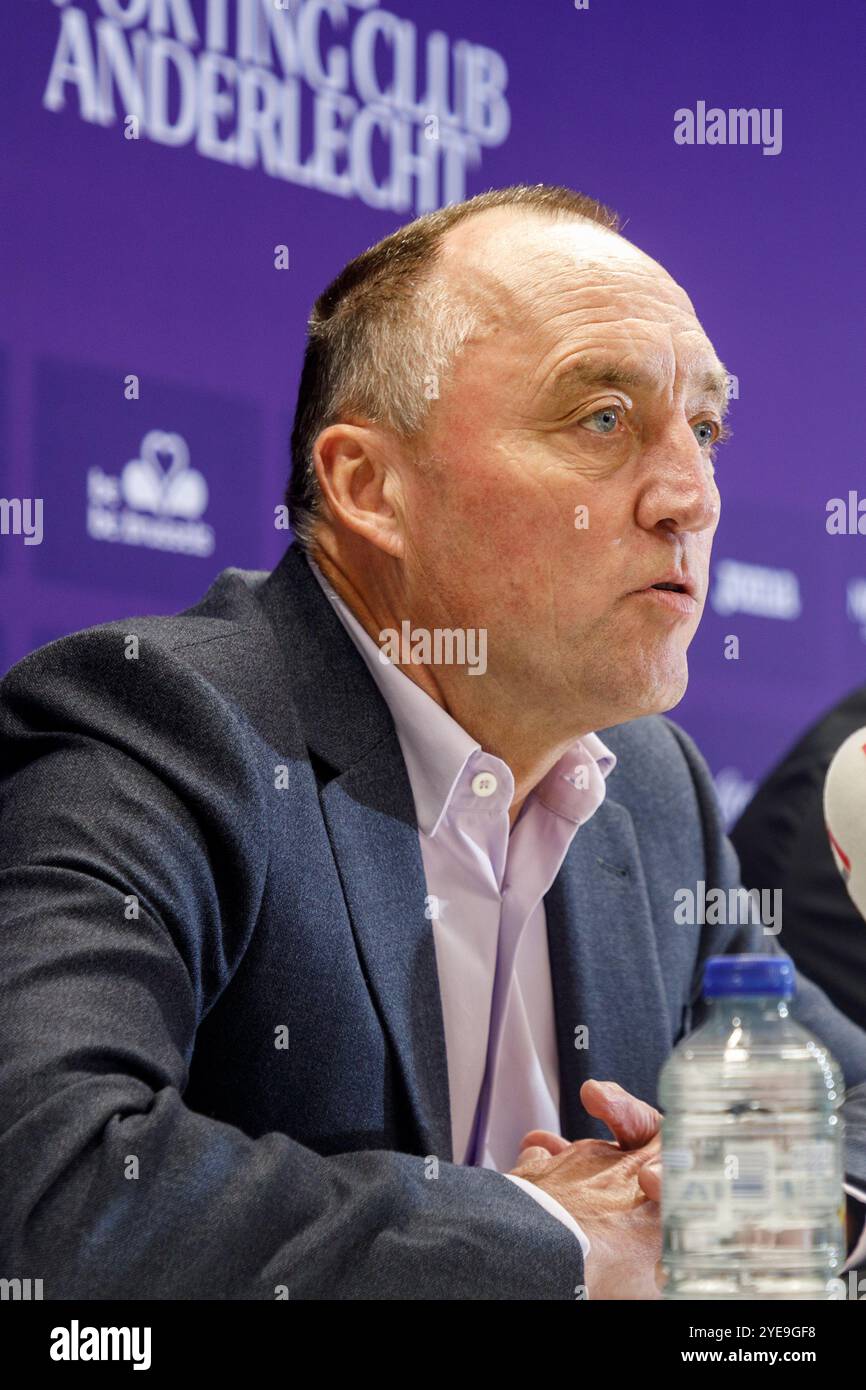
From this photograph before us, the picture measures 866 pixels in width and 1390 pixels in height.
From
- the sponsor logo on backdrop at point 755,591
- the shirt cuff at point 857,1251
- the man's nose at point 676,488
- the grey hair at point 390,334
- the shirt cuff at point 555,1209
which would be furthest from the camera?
the sponsor logo on backdrop at point 755,591

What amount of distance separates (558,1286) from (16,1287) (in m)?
0.40

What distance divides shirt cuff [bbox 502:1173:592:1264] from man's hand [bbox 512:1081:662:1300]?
1 cm

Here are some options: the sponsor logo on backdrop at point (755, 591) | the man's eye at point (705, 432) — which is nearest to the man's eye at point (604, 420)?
the man's eye at point (705, 432)

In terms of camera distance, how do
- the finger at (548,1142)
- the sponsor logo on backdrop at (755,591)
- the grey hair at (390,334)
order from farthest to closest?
1. the sponsor logo on backdrop at (755,591)
2. the grey hair at (390,334)
3. the finger at (548,1142)

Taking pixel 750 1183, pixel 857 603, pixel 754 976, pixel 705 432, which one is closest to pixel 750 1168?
pixel 750 1183

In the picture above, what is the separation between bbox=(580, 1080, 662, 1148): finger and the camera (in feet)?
4.98

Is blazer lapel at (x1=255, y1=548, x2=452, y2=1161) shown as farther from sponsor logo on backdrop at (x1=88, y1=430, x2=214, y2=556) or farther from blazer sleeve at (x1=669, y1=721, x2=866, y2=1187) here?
sponsor logo on backdrop at (x1=88, y1=430, x2=214, y2=556)

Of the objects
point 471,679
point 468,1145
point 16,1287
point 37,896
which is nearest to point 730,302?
point 471,679

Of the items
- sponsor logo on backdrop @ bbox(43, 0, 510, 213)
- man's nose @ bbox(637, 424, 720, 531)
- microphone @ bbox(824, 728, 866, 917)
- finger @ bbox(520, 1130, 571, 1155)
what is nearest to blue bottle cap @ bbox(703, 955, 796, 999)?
microphone @ bbox(824, 728, 866, 917)

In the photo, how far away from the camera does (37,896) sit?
139 centimetres

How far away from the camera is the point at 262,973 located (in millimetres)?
1590

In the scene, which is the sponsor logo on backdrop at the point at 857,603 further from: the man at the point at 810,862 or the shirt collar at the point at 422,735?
the shirt collar at the point at 422,735

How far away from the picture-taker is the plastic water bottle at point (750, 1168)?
118 cm
